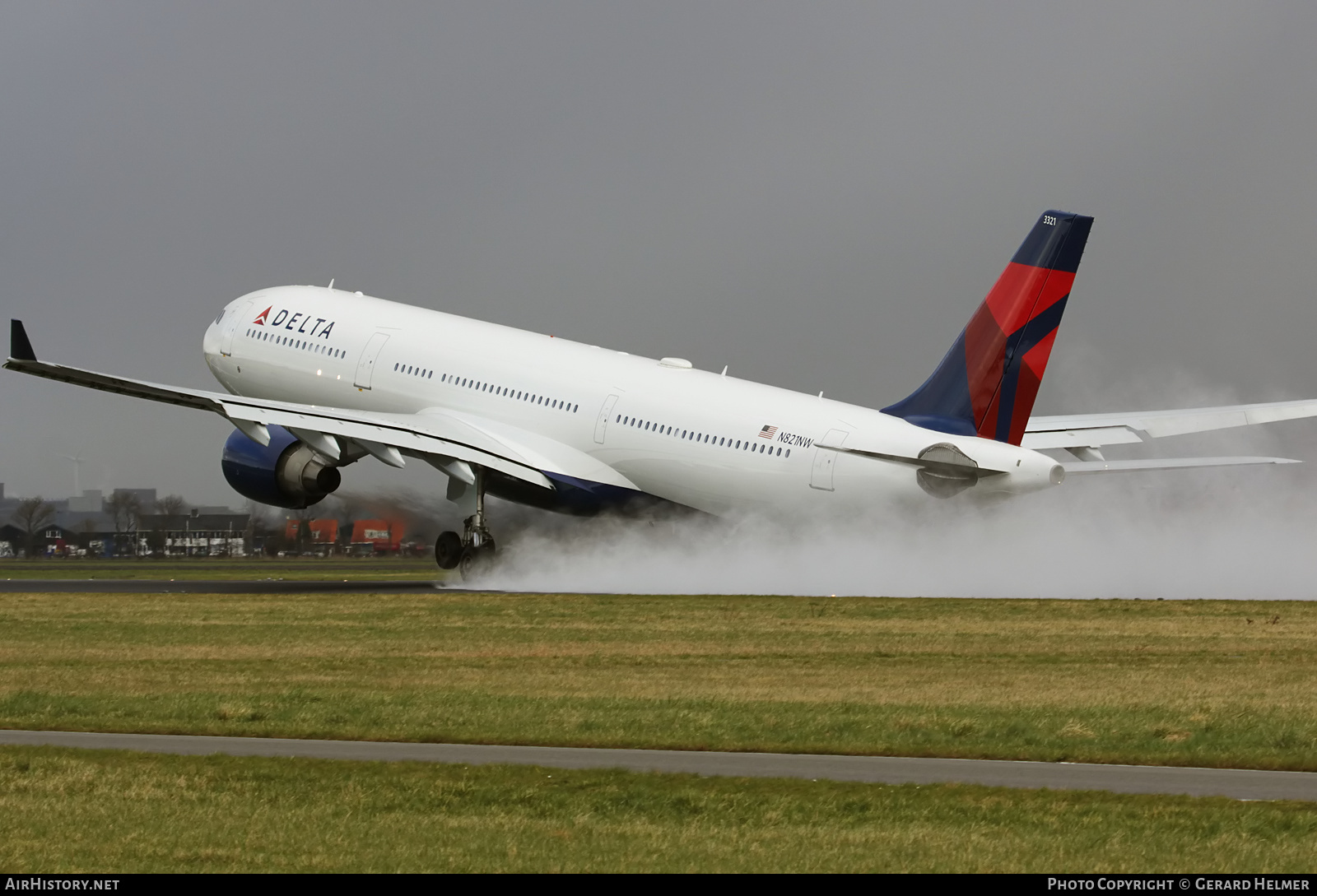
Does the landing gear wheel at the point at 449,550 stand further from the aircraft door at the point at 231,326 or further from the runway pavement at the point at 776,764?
the runway pavement at the point at 776,764

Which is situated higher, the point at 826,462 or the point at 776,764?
the point at 826,462

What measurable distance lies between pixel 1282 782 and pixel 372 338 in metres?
35.0

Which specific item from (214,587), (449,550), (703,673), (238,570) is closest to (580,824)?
(703,673)

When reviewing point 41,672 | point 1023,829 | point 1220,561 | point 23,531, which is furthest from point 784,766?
point 23,531

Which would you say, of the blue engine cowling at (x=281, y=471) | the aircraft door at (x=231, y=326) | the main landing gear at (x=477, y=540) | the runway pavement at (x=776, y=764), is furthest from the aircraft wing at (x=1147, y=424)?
the runway pavement at (x=776, y=764)

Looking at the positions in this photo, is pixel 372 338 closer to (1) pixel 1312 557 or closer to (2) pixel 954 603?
(2) pixel 954 603

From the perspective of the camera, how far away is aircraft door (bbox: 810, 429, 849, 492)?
127 ft

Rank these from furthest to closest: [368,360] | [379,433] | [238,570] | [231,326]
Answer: [238,570] < [231,326] < [368,360] < [379,433]

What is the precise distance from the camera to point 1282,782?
16.8 metres

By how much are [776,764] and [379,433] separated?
26607 mm

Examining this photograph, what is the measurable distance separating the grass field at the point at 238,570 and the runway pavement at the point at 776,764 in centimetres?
3478

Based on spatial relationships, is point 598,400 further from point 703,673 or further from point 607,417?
point 703,673

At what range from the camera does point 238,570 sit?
3031 inches

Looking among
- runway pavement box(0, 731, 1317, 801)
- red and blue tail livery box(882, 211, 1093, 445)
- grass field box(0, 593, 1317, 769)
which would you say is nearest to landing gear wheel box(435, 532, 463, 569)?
grass field box(0, 593, 1317, 769)
